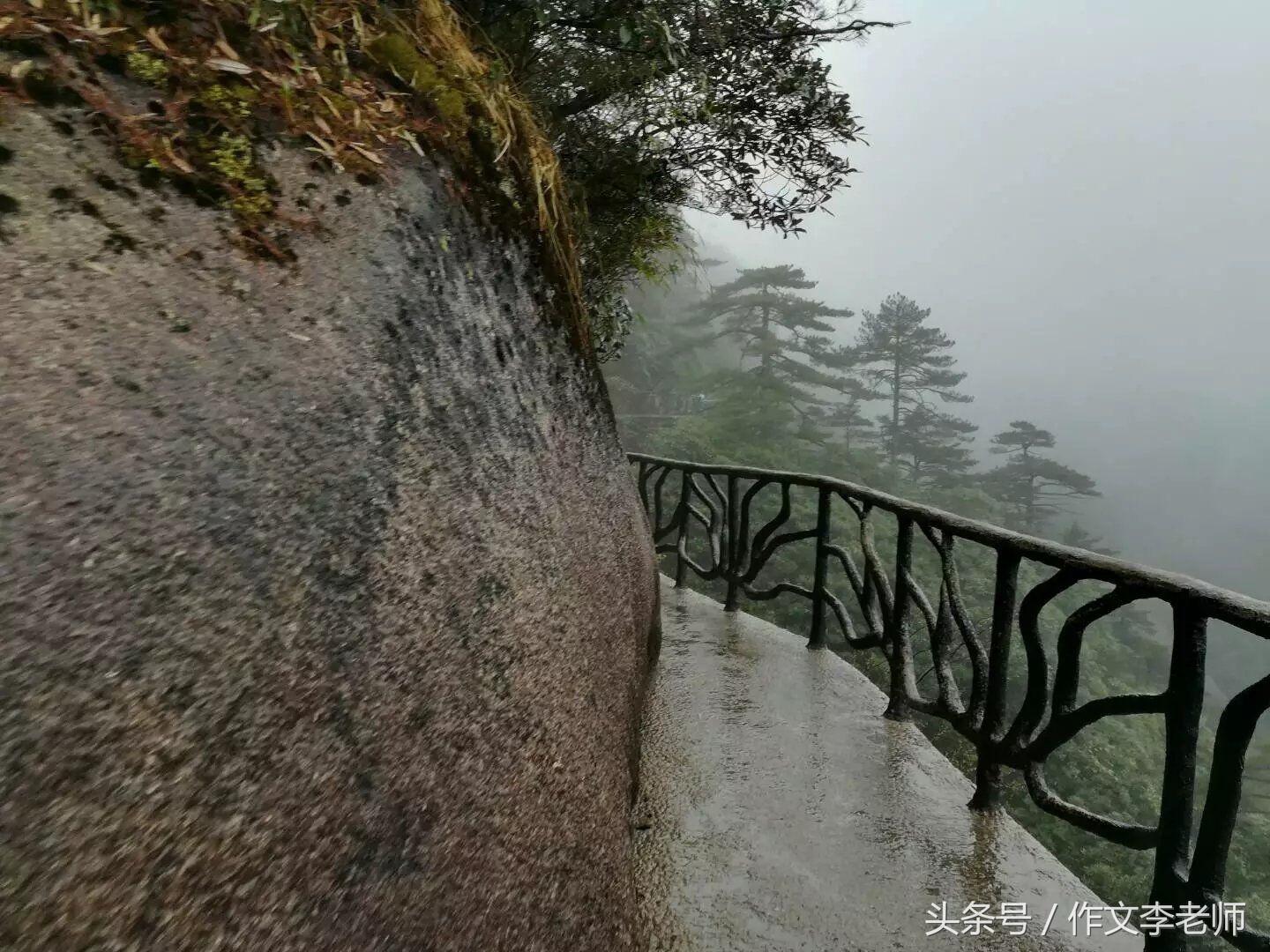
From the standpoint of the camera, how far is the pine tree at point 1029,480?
33.6 meters

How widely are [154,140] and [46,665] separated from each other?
0.84 metres

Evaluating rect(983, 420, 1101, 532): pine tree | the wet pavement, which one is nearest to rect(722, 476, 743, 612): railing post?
the wet pavement

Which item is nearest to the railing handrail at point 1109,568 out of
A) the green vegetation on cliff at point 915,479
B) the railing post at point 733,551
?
the railing post at point 733,551

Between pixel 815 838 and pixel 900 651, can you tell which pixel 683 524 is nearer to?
pixel 900 651

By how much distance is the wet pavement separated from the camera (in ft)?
7.30

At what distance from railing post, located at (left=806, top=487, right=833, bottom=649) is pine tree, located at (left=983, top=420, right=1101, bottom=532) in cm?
3214

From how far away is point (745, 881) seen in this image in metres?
2.41

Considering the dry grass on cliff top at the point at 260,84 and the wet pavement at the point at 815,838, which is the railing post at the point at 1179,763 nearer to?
the wet pavement at the point at 815,838

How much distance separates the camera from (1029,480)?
34750 mm

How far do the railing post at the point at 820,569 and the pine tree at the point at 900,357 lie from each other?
3121cm

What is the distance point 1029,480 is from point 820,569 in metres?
34.5

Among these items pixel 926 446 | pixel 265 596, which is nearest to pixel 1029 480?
pixel 926 446

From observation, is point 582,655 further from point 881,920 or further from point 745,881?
point 881,920

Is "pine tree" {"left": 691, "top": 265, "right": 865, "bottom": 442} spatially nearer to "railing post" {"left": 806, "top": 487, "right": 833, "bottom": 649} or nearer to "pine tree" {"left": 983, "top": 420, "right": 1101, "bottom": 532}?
"pine tree" {"left": 983, "top": 420, "right": 1101, "bottom": 532}
